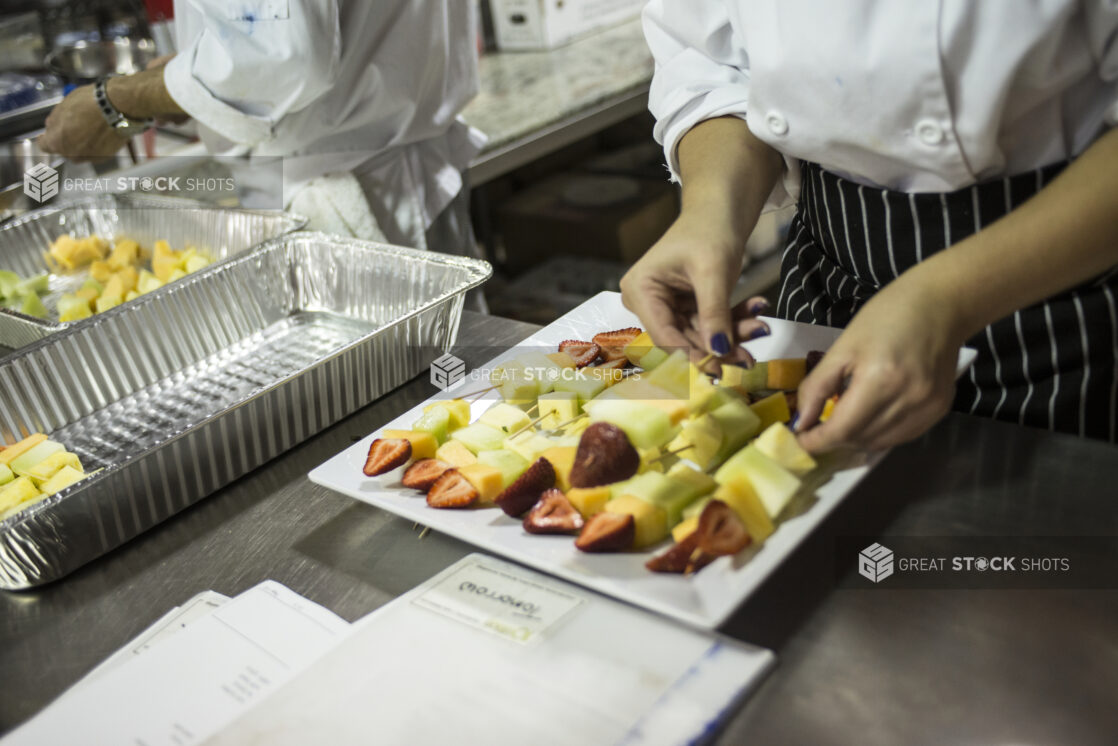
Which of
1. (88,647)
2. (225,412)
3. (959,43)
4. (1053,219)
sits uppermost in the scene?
(959,43)

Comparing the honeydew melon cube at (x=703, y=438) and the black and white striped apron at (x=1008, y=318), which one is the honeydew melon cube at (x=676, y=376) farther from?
the black and white striped apron at (x=1008, y=318)

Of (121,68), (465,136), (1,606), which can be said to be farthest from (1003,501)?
(121,68)

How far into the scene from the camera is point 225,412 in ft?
3.29

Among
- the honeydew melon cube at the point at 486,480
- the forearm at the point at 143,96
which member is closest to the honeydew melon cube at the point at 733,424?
the honeydew melon cube at the point at 486,480

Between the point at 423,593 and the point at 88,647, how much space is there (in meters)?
0.33

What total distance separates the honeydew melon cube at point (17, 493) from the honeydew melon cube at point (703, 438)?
2.42 feet

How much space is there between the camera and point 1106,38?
803mm

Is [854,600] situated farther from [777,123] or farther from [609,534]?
[777,123]

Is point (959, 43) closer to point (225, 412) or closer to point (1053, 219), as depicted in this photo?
point (1053, 219)

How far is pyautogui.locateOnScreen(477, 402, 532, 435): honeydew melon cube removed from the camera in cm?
99

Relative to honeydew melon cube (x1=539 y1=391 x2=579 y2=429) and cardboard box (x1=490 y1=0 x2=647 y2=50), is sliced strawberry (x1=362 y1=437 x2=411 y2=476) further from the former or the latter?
cardboard box (x1=490 y1=0 x2=647 y2=50)

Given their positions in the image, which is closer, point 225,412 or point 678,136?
point 225,412

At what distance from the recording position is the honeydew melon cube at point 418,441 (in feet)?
3.10

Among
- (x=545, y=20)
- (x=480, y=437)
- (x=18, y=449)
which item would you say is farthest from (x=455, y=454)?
(x=545, y=20)
